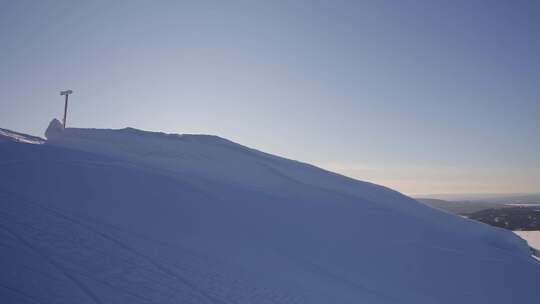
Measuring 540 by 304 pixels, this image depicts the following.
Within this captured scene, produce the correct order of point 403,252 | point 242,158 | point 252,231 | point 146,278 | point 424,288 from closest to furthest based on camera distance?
1. point 146,278
2. point 424,288
3. point 252,231
4. point 403,252
5. point 242,158

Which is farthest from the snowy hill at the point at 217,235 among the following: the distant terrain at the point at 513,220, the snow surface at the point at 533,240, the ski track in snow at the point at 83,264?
the distant terrain at the point at 513,220

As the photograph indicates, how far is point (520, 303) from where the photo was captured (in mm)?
8367

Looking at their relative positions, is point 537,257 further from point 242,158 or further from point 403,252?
point 242,158

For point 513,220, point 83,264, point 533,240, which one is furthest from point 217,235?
point 513,220

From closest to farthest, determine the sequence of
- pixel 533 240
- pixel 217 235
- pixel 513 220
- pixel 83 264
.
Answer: pixel 83 264 < pixel 217 235 < pixel 533 240 < pixel 513 220

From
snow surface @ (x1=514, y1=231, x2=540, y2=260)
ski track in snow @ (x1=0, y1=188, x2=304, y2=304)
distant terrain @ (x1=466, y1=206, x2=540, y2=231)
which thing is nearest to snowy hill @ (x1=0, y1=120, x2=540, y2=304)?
ski track in snow @ (x1=0, y1=188, x2=304, y2=304)

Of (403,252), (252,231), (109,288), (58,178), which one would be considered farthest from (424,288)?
(58,178)

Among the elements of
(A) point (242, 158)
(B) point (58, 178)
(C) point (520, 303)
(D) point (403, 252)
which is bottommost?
(C) point (520, 303)

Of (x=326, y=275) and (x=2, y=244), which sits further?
(x=326, y=275)

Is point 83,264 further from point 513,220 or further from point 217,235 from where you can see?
point 513,220

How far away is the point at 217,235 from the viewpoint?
798cm

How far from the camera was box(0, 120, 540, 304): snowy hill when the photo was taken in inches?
216

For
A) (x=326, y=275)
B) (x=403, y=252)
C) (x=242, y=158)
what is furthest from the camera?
(x=242, y=158)

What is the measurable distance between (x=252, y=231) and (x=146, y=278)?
339 centimetres
